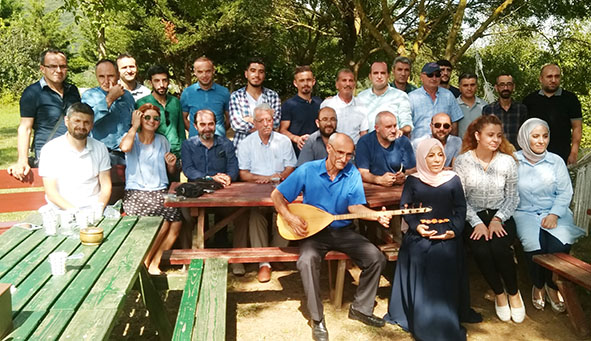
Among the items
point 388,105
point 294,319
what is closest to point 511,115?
point 388,105

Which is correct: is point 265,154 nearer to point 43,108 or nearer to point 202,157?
point 202,157

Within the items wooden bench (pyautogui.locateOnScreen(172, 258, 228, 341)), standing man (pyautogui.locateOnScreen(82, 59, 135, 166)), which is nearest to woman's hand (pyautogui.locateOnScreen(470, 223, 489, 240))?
wooden bench (pyautogui.locateOnScreen(172, 258, 228, 341))

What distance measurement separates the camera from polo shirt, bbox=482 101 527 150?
629cm

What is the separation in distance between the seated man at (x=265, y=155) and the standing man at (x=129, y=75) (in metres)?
Answer: 1.43

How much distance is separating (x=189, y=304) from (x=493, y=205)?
2823 mm

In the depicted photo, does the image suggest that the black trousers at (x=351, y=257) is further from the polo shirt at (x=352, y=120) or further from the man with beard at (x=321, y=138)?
the polo shirt at (x=352, y=120)

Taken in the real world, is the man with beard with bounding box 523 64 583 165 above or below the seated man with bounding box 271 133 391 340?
above

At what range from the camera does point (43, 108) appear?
509 cm

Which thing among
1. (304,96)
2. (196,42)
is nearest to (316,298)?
(304,96)

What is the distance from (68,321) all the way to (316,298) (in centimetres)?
204

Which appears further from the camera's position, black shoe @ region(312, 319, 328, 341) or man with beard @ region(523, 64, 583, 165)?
man with beard @ region(523, 64, 583, 165)

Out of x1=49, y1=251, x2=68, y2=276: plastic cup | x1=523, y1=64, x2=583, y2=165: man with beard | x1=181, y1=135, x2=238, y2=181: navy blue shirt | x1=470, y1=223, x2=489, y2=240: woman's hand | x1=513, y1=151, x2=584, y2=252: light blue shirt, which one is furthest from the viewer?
x1=523, y1=64, x2=583, y2=165: man with beard

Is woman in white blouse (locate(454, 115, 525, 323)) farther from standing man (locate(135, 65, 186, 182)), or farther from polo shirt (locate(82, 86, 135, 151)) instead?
polo shirt (locate(82, 86, 135, 151))

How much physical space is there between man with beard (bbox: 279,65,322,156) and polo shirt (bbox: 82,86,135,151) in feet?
5.74
